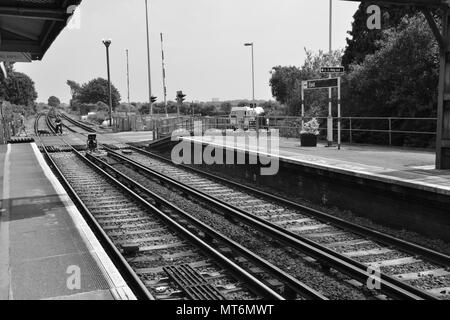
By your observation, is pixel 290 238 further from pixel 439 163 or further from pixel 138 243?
pixel 439 163

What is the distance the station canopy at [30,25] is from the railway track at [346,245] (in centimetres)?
550

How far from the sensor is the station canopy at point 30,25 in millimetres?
9633

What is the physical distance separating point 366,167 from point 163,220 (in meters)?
5.04

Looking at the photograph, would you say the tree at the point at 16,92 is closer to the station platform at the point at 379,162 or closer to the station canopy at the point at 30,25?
the station canopy at the point at 30,25

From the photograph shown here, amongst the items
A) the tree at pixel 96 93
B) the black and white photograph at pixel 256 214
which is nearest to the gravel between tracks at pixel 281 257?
the black and white photograph at pixel 256 214

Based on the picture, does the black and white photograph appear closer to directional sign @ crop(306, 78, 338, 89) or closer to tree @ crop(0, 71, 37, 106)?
directional sign @ crop(306, 78, 338, 89)

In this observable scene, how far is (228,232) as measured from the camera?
9328mm

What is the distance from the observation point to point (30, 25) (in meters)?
12.6

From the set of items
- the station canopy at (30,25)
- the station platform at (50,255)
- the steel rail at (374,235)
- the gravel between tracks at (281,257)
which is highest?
the station canopy at (30,25)

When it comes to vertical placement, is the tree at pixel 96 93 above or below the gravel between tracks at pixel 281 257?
above

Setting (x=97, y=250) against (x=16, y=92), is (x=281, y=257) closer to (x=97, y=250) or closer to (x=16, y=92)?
(x=97, y=250)
